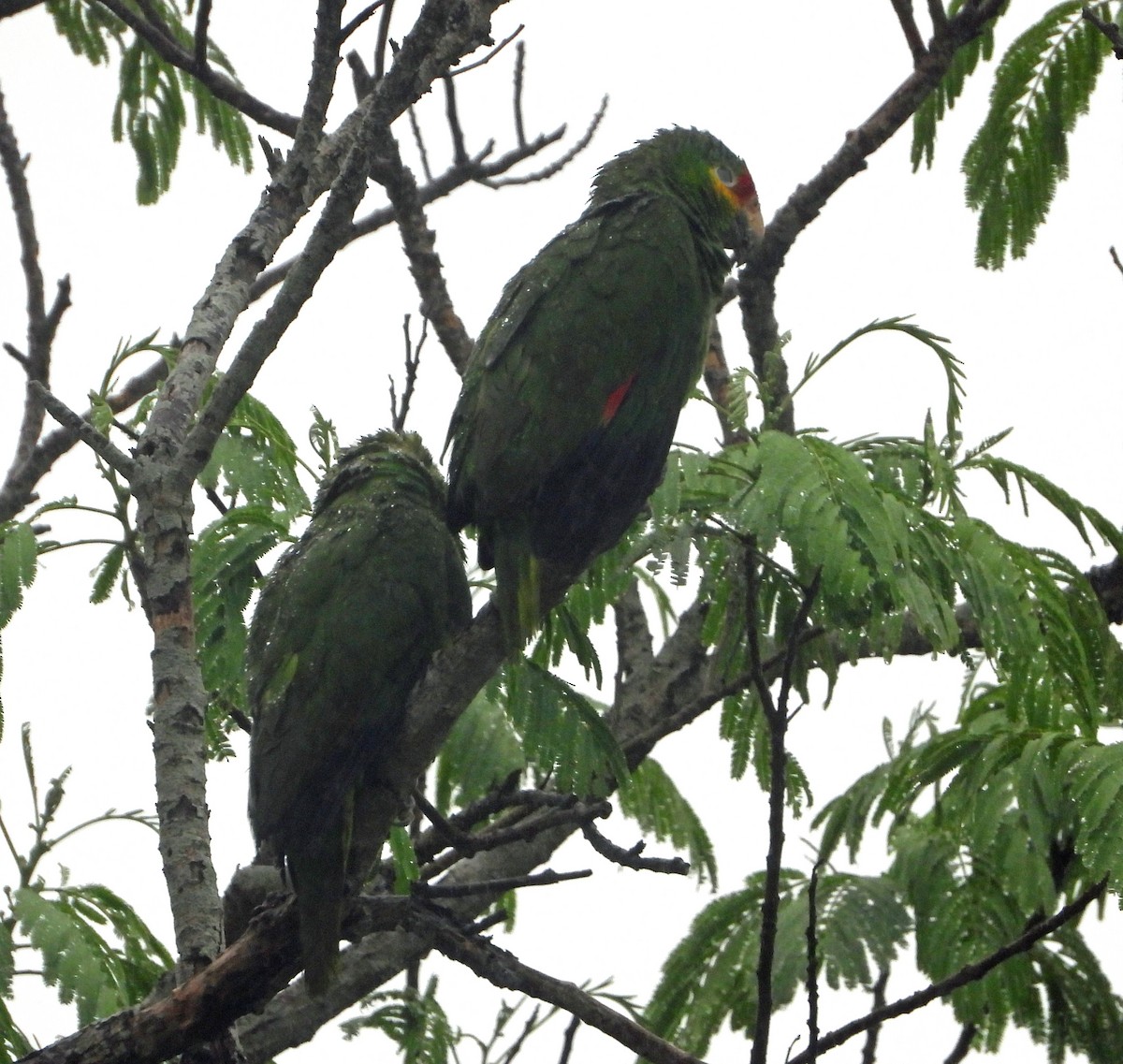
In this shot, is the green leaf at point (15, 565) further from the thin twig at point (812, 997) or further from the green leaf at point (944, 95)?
the green leaf at point (944, 95)

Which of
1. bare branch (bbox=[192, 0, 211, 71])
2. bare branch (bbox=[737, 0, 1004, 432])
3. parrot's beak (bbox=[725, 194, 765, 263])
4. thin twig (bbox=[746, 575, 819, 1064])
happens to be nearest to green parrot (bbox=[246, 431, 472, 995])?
thin twig (bbox=[746, 575, 819, 1064])

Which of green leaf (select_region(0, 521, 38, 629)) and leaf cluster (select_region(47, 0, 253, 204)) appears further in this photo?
leaf cluster (select_region(47, 0, 253, 204))

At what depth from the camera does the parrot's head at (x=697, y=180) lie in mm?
4562

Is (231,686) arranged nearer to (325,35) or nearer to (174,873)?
(174,873)

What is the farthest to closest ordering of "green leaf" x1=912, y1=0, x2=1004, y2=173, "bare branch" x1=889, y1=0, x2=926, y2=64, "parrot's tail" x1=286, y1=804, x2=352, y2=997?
"green leaf" x1=912, y1=0, x2=1004, y2=173, "bare branch" x1=889, y1=0, x2=926, y2=64, "parrot's tail" x1=286, y1=804, x2=352, y2=997

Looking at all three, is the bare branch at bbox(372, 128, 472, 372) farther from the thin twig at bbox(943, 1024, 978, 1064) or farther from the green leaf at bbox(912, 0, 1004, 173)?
the thin twig at bbox(943, 1024, 978, 1064)

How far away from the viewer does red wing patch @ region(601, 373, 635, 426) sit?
3703mm

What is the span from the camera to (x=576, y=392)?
3.70 metres

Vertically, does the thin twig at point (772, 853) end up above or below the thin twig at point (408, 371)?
below

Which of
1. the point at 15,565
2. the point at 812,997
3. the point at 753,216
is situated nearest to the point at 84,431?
the point at 15,565

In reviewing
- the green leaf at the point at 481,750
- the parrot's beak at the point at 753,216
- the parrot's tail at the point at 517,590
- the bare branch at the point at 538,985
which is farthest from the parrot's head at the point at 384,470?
the bare branch at the point at 538,985

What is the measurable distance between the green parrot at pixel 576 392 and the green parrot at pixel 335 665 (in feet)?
0.63

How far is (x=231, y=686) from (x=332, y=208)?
5.09 ft

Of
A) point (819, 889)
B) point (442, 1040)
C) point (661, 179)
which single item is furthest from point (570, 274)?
point (442, 1040)
